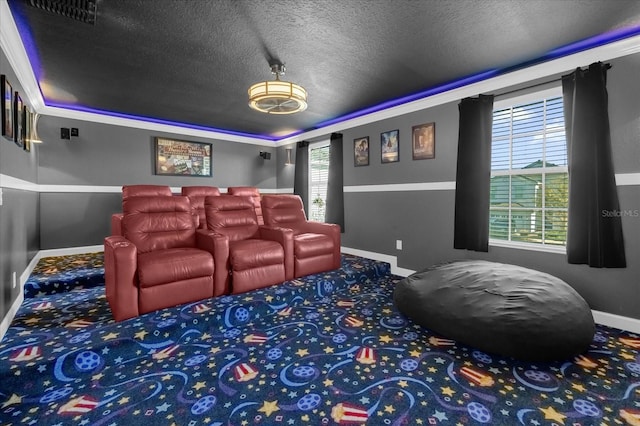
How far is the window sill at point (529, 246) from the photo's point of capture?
2.86 meters

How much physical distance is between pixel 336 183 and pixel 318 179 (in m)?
0.89

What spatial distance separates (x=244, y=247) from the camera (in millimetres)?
2988

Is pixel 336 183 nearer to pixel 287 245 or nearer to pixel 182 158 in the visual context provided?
pixel 287 245

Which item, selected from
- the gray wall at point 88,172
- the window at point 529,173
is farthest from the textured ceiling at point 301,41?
the gray wall at point 88,172

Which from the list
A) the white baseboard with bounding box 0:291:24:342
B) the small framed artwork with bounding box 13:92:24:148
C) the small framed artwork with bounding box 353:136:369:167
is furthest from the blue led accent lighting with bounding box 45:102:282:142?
the white baseboard with bounding box 0:291:24:342

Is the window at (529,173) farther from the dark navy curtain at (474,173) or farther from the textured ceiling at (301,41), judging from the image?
the textured ceiling at (301,41)

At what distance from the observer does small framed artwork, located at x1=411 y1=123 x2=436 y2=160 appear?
3803 millimetres

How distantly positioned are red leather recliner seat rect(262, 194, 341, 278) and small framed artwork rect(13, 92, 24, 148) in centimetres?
243

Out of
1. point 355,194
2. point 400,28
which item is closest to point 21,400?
point 400,28

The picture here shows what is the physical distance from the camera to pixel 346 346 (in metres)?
2.20

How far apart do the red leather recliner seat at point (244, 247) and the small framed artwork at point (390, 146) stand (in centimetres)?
199

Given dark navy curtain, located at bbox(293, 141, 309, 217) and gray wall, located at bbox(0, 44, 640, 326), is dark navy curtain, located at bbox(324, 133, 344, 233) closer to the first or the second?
gray wall, located at bbox(0, 44, 640, 326)

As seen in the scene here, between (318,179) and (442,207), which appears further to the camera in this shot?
(318,179)

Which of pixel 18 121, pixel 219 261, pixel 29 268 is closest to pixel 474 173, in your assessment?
pixel 219 261
